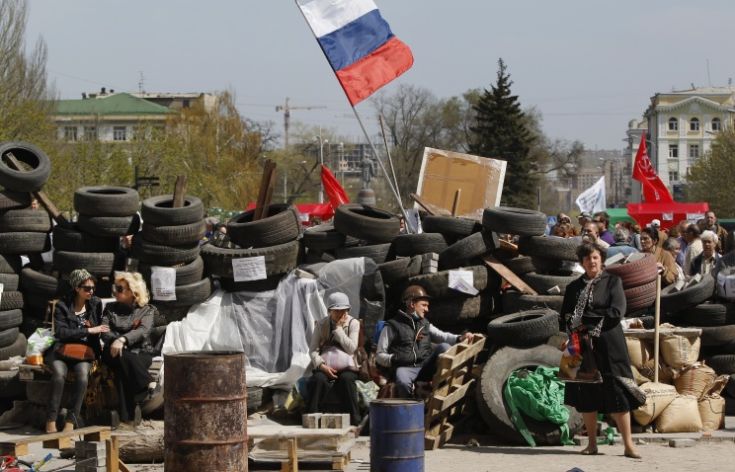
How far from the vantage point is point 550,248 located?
46.2ft

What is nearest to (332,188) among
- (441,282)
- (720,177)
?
(441,282)

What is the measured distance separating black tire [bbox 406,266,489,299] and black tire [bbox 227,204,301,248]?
1498 millimetres

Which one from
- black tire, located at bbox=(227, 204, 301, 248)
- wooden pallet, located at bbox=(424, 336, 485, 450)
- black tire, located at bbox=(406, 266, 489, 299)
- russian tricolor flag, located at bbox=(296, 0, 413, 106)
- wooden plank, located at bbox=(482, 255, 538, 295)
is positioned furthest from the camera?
russian tricolor flag, located at bbox=(296, 0, 413, 106)

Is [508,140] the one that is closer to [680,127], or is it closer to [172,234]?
[172,234]

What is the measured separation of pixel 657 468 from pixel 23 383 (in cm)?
650

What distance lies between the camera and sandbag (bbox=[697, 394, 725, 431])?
1268 centimetres

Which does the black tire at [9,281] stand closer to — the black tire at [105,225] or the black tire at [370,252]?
the black tire at [105,225]

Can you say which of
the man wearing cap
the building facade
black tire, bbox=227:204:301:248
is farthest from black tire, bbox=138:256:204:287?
the building facade

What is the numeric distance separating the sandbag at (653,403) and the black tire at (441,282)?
2173 millimetres

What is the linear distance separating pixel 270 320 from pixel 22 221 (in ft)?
9.71

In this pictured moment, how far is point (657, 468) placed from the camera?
10602mm

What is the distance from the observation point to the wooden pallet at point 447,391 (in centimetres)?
1179

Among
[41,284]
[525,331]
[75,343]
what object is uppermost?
[41,284]

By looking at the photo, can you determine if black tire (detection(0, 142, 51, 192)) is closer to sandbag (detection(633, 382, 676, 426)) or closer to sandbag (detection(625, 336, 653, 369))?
sandbag (detection(625, 336, 653, 369))
